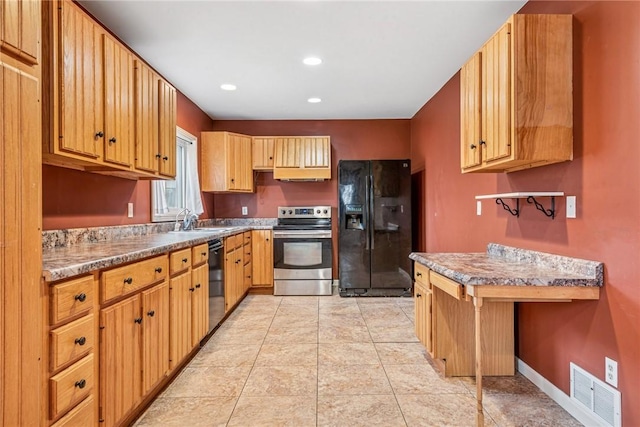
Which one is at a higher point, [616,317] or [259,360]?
[616,317]

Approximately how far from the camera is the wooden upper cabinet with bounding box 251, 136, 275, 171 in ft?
15.8

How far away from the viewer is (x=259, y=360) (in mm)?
2594

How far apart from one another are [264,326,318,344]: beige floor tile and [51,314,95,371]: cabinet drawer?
172 cm

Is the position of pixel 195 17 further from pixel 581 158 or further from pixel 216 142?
pixel 581 158

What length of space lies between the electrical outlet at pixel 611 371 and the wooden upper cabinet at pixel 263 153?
405 cm

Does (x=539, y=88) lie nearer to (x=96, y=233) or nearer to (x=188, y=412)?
(x=188, y=412)

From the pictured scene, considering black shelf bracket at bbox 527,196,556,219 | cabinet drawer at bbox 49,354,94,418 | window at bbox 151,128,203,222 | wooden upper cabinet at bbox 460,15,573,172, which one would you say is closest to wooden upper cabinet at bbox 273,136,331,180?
window at bbox 151,128,203,222

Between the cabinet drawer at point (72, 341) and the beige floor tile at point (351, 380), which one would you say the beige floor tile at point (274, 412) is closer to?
the beige floor tile at point (351, 380)

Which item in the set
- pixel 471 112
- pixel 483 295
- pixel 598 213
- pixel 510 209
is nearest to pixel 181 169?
pixel 471 112

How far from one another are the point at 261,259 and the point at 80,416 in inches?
127

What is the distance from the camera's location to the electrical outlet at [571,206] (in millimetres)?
1791

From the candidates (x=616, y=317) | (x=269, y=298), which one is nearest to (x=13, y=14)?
(x=616, y=317)

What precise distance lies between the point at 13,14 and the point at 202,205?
135 inches

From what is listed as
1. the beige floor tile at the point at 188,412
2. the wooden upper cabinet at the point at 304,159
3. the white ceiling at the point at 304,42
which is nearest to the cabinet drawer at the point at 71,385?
the beige floor tile at the point at 188,412
